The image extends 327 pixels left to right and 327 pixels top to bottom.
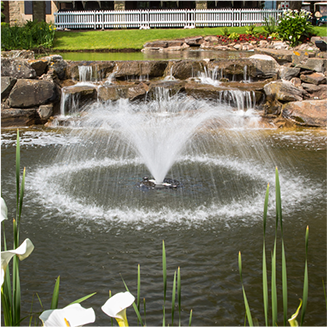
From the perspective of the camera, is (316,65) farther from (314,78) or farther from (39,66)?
(39,66)

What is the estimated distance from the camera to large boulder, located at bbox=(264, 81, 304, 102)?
11.7 metres

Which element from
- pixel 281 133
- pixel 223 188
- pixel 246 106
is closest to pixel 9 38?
pixel 246 106

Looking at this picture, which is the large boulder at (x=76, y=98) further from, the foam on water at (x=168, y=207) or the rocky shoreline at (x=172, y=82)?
the foam on water at (x=168, y=207)

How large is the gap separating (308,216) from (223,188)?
1508mm

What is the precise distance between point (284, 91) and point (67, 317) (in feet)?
38.5

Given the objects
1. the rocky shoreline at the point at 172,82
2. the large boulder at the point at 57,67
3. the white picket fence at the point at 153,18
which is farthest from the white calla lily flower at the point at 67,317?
the white picket fence at the point at 153,18

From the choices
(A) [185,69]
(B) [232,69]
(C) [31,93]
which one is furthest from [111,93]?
(B) [232,69]

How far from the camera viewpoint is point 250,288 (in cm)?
361

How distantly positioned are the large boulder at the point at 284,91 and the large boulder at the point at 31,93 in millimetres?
6494

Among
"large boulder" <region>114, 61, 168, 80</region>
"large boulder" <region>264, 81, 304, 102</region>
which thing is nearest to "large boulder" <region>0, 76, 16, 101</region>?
"large boulder" <region>114, 61, 168, 80</region>

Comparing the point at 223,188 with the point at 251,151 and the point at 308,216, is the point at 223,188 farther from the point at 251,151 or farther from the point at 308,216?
the point at 251,151

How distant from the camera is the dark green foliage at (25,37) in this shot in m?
17.0

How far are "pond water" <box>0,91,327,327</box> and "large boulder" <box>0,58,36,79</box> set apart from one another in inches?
109

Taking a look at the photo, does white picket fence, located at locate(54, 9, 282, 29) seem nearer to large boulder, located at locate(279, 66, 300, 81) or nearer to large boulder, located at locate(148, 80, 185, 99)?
large boulder, located at locate(279, 66, 300, 81)
